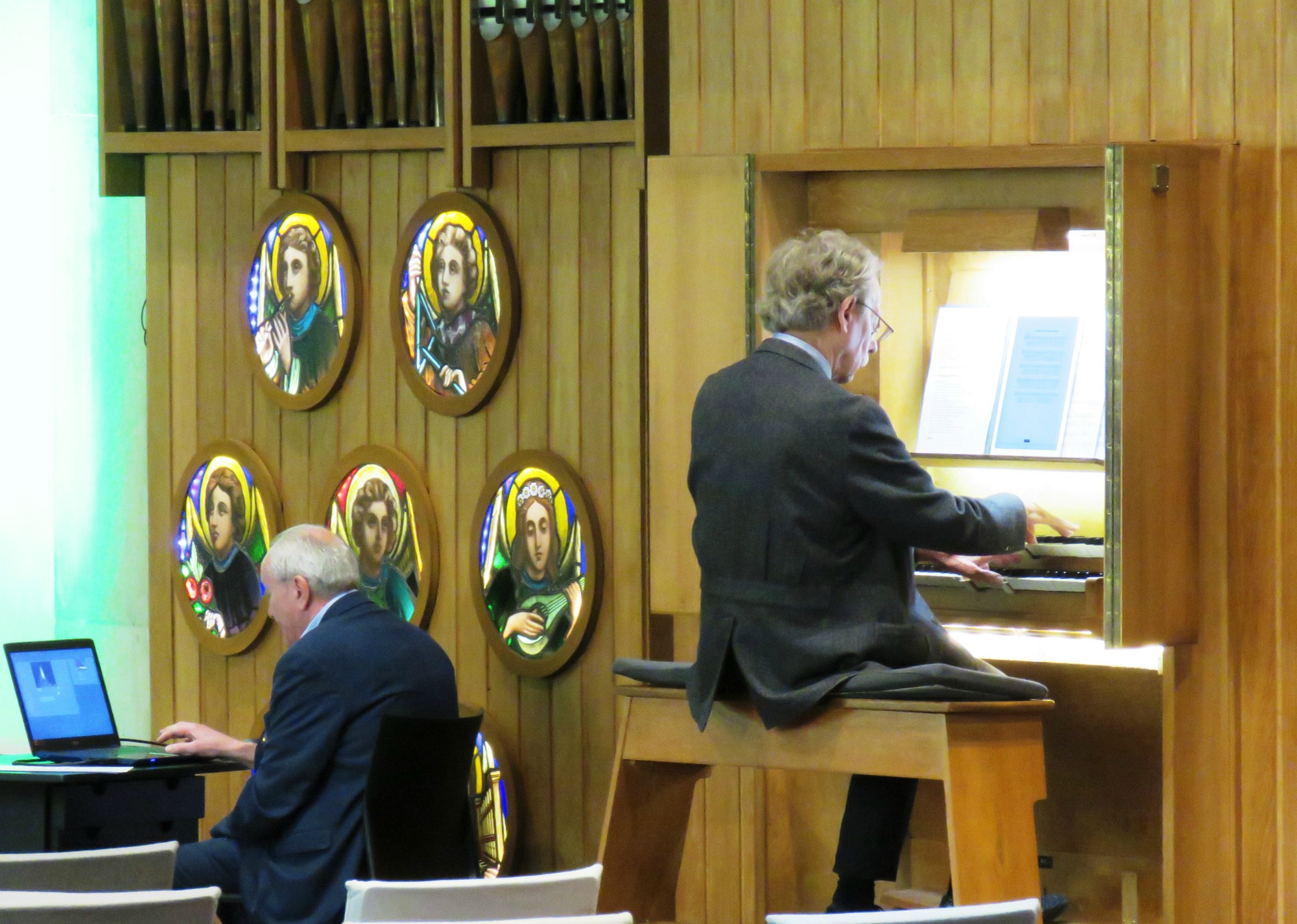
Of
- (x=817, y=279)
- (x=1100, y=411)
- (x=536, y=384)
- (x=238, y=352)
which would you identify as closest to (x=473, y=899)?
(x=817, y=279)

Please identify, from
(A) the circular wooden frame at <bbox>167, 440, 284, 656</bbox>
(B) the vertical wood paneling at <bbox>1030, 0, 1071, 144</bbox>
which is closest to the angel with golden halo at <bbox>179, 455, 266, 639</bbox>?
(A) the circular wooden frame at <bbox>167, 440, 284, 656</bbox>

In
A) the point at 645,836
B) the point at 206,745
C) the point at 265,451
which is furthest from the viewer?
the point at 265,451

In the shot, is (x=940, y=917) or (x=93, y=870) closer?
(x=940, y=917)

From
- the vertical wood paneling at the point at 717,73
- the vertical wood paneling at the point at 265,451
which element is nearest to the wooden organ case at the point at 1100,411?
the vertical wood paneling at the point at 717,73

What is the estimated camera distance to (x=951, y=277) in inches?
205

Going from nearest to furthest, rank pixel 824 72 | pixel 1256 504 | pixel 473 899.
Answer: pixel 473 899 < pixel 1256 504 < pixel 824 72

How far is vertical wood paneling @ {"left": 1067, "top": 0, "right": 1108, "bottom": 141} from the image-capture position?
488 cm

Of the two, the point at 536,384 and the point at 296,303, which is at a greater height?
the point at 296,303

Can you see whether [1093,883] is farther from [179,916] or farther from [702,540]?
[179,916]

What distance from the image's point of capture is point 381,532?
6.22m

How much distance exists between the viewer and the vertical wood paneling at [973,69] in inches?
198

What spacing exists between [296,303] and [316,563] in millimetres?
1877

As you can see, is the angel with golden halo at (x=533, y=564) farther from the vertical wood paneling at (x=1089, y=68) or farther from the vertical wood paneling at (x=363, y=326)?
the vertical wood paneling at (x=1089, y=68)

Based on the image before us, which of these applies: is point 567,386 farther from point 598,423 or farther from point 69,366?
point 69,366
